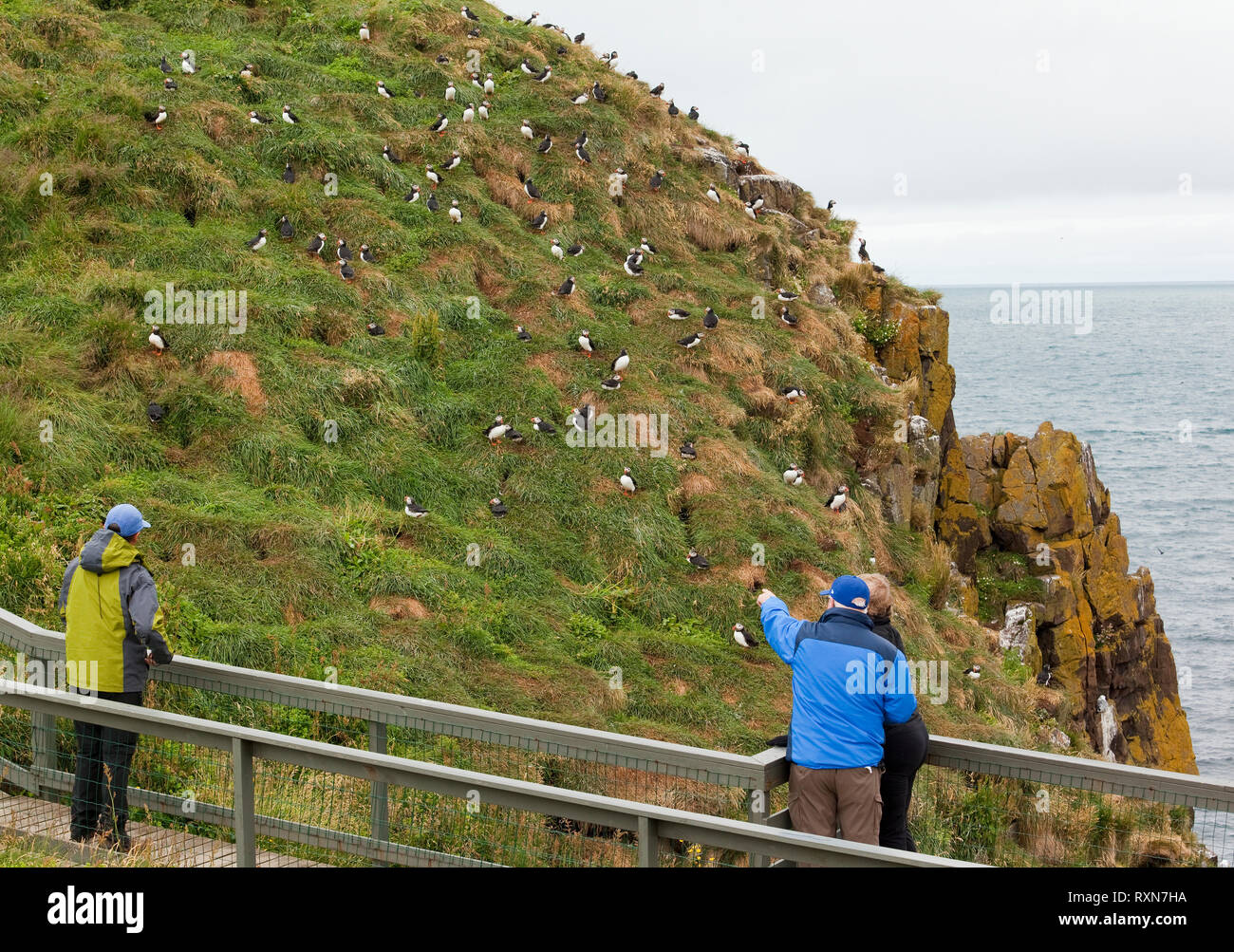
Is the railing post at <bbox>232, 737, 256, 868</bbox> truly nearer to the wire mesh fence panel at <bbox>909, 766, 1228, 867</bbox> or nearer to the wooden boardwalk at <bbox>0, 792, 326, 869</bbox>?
the wooden boardwalk at <bbox>0, 792, 326, 869</bbox>

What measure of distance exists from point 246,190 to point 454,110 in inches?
236

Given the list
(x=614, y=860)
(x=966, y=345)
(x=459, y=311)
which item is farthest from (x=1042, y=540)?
(x=966, y=345)

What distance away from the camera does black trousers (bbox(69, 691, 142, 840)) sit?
6637 mm

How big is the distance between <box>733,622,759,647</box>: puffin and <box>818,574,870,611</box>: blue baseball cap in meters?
8.96

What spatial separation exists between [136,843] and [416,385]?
11796 mm

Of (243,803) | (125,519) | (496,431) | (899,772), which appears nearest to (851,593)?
(899,772)

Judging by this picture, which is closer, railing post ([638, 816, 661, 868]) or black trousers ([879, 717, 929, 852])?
railing post ([638, 816, 661, 868])

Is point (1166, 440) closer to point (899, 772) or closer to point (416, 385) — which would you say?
point (416, 385)

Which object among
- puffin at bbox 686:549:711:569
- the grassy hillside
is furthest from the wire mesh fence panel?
puffin at bbox 686:549:711:569

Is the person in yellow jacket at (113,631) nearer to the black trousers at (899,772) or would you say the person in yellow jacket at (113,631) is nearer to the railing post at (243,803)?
the railing post at (243,803)

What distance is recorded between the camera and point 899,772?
6281 millimetres

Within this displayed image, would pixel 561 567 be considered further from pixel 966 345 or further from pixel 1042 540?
pixel 966 345

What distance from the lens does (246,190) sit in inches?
802

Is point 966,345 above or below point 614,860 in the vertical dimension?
above
